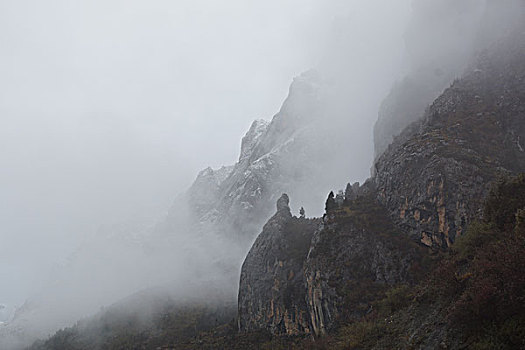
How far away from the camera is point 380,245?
198 ft

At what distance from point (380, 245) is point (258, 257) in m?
45.6

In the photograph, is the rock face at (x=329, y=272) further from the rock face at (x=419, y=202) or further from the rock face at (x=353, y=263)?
the rock face at (x=419, y=202)

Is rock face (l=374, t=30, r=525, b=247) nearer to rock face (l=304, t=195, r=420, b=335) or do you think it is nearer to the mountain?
the mountain

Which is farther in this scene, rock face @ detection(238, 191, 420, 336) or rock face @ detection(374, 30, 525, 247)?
rock face @ detection(238, 191, 420, 336)

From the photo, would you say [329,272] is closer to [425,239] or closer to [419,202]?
[425,239]

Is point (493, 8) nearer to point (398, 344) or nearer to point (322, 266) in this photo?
point (322, 266)

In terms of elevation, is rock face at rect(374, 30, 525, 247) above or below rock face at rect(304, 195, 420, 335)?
above

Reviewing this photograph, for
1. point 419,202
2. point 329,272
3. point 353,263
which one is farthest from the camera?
point 329,272

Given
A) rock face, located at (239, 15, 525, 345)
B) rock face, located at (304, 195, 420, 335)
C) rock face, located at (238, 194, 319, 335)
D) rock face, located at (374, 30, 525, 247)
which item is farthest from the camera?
rock face, located at (238, 194, 319, 335)

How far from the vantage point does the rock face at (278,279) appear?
75188 mm

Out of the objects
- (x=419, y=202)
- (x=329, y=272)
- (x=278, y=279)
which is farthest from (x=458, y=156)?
(x=278, y=279)

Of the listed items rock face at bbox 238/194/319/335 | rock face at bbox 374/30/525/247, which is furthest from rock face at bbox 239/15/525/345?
rock face at bbox 238/194/319/335

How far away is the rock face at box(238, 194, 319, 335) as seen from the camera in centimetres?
7519

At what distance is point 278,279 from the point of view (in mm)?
84000
